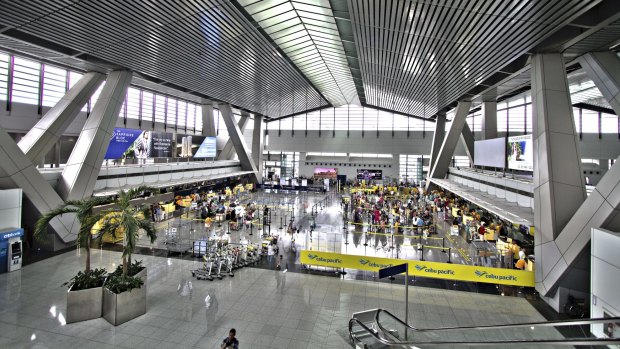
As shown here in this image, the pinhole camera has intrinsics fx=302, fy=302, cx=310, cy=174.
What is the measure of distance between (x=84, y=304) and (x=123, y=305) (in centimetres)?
87

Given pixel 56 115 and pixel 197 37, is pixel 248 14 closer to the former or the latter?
pixel 197 37

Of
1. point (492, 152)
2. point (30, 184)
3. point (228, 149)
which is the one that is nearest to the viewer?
point (30, 184)

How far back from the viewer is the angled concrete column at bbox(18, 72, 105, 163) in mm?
12414

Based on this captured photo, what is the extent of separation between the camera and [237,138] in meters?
30.0

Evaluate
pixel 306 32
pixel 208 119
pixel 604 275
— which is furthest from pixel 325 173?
pixel 604 275

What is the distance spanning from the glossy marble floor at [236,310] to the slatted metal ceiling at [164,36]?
802 cm

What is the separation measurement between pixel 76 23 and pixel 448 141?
23.2m

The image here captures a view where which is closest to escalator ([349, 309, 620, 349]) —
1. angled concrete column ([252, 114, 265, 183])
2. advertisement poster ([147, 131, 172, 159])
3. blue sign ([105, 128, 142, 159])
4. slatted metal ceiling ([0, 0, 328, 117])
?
slatted metal ceiling ([0, 0, 328, 117])

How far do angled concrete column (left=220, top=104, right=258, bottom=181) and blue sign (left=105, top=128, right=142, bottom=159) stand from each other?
12537 millimetres

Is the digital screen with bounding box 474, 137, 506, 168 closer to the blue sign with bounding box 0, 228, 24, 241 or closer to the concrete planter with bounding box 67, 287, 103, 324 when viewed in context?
the concrete planter with bounding box 67, 287, 103, 324

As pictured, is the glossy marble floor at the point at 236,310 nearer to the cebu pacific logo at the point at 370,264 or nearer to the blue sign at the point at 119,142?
the cebu pacific logo at the point at 370,264

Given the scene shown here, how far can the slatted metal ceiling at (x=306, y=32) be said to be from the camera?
11.4 m

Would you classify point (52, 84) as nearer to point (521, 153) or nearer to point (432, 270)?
point (432, 270)

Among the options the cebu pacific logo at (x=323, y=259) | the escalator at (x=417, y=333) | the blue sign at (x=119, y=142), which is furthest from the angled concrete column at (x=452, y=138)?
the blue sign at (x=119, y=142)
